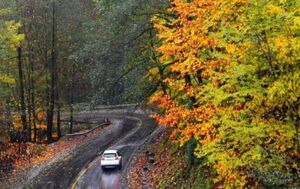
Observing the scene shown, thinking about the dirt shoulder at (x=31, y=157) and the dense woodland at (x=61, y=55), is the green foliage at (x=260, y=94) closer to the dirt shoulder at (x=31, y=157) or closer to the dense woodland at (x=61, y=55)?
the dense woodland at (x=61, y=55)

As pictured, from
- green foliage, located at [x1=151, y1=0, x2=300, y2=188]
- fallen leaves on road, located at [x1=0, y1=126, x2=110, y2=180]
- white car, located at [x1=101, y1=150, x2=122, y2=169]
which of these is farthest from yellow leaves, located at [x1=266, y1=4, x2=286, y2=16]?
fallen leaves on road, located at [x1=0, y1=126, x2=110, y2=180]

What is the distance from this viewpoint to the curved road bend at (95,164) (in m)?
30.4

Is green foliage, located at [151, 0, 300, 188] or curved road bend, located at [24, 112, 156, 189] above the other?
green foliage, located at [151, 0, 300, 188]

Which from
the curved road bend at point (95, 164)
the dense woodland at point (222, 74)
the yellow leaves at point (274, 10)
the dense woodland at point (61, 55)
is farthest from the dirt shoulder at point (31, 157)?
the yellow leaves at point (274, 10)

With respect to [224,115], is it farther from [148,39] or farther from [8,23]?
[8,23]

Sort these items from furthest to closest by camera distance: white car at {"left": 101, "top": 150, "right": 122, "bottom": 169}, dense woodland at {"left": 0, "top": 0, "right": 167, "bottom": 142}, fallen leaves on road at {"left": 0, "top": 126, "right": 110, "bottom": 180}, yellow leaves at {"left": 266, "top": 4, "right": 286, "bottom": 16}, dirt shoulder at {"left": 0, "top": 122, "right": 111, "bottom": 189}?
1. fallen leaves on road at {"left": 0, "top": 126, "right": 110, "bottom": 180}
2. white car at {"left": 101, "top": 150, "right": 122, "bottom": 169}
3. dirt shoulder at {"left": 0, "top": 122, "right": 111, "bottom": 189}
4. dense woodland at {"left": 0, "top": 0, "right": 167, "bottom": 142}
5. yellow leaves at {"left": 266, "top": 4, "right": 286, "bottom": 16}

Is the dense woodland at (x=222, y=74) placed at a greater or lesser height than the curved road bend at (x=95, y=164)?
greater

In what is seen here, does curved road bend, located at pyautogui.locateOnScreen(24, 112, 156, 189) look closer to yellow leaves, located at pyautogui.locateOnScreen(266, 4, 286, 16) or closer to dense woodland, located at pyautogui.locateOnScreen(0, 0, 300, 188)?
dense woodland, located at pyautogui.locateOnScreen(0, 0, 300, 188)

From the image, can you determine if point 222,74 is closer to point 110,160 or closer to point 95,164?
point 110,160

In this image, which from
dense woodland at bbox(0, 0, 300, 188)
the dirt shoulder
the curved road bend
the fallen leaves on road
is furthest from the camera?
the fallen leaves on road

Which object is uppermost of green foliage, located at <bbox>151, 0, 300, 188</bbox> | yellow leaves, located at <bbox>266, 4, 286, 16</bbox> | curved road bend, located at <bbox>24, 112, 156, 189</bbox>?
yellow leaves, located at <bbox>266, 4, 286, 16</bbox>

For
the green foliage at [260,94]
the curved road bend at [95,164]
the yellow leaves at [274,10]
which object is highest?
the yellow leaves at [274,10]

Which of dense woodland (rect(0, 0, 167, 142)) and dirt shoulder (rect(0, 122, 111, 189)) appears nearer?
dense woodland (rect(0, 0, 167, 142))

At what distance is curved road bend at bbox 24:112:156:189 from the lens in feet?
99.8
